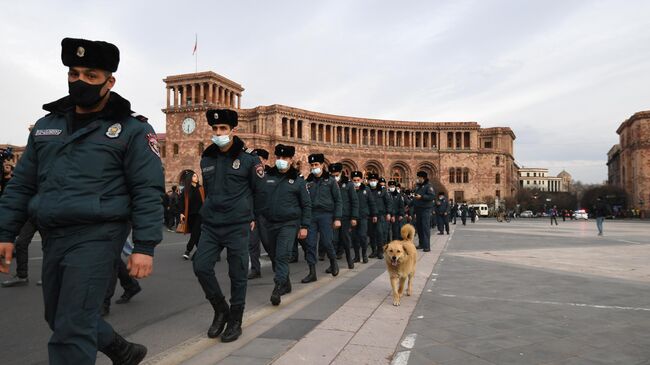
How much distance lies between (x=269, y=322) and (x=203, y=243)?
1.17 metres

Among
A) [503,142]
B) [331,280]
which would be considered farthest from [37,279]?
[503,142]

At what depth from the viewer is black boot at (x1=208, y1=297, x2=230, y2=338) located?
15.1ft

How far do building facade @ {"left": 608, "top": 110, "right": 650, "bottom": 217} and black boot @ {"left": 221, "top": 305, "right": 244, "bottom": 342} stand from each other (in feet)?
289

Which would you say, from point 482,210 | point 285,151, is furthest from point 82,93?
point 482,210

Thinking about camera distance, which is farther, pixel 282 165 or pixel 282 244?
pixel 282 165

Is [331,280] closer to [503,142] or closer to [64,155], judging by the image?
[64,155]

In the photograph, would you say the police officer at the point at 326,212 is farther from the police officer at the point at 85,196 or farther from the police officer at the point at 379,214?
the police officer at the point at 85,196

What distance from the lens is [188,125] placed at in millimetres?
65312

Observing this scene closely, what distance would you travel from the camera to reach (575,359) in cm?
384

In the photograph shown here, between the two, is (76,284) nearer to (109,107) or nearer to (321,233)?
(109,107)

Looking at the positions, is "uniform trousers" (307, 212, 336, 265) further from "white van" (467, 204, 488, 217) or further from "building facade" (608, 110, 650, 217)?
"building facade" (608, 110, 650, 217)

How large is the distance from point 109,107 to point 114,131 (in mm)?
167

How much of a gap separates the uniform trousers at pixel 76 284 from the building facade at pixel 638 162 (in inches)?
3535

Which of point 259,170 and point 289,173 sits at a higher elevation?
point 289,173
